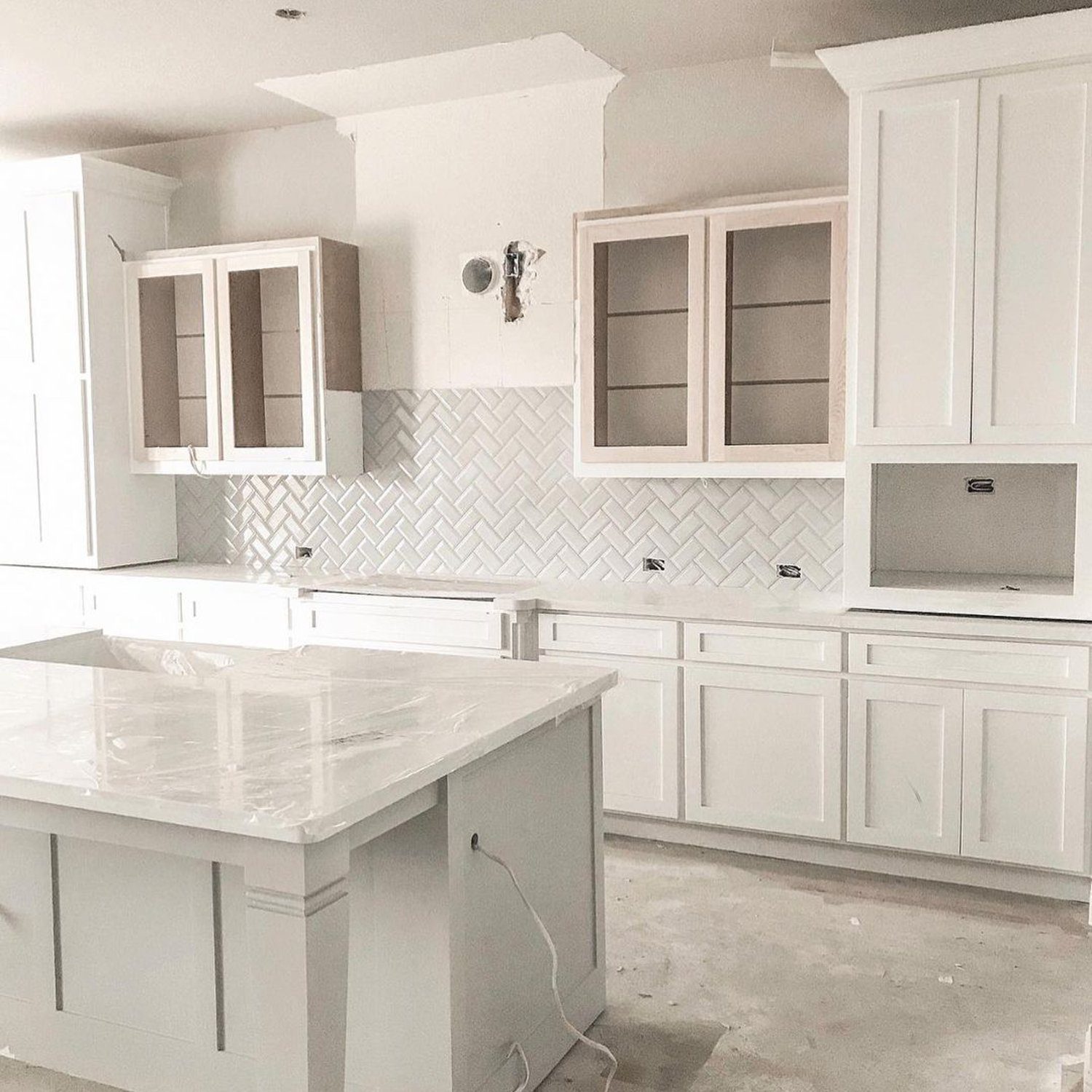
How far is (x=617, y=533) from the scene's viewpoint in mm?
4824

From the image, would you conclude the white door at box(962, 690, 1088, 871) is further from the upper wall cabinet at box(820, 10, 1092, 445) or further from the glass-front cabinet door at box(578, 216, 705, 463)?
the glass-front cabinet door at box(578, 216, 705, 463)

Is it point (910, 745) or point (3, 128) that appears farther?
point (3, 128)

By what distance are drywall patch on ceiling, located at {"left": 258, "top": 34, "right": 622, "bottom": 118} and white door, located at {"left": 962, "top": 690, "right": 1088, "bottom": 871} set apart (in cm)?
281

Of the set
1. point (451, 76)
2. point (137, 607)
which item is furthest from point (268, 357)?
point (451, 76)

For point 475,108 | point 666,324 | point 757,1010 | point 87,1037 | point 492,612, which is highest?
point 475,108

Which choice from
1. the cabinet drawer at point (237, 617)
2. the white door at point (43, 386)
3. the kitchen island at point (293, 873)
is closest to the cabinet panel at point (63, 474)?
the white door at point (43, 386)

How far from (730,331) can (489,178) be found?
1.41m

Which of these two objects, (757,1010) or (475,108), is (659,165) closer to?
(475,108)

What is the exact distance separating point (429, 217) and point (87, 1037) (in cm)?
369

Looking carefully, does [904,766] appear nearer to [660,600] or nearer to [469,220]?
[660,600]

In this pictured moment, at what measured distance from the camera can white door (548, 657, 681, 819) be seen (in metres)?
4.15

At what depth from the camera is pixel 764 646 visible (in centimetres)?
398

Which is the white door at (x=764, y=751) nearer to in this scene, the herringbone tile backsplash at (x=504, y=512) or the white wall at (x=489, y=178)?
the herringbone tile backsplash at (x=504, y=512)

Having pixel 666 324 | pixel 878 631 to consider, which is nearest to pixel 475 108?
pixel 666 324
